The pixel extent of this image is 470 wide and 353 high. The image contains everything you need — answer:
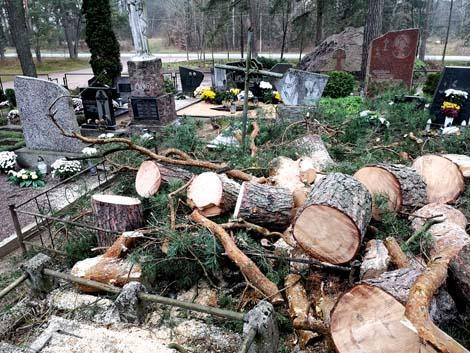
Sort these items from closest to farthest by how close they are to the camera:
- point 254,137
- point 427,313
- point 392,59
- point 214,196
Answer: point 427,313 < point 214,196 < point 254,137 < point 392,59

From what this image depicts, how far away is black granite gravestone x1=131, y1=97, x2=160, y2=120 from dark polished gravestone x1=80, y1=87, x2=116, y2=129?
70 centimetres

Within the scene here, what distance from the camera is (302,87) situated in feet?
30.5

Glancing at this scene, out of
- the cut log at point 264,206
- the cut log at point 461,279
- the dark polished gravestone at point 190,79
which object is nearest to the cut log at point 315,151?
the cut log at point 264,206

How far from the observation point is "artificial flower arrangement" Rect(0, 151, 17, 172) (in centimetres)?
771

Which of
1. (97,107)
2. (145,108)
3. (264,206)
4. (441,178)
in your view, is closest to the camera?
(264,206)

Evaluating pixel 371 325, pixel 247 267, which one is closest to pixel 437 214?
pixel 371 325

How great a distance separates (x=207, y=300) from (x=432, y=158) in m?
3.39

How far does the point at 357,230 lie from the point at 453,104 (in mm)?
5970

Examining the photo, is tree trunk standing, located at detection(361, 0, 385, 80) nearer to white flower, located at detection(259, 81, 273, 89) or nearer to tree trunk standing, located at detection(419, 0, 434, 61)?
white flower, located at detection(259, 81, 273, 89)

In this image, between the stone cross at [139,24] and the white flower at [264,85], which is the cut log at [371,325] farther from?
the white flower at [264,85]

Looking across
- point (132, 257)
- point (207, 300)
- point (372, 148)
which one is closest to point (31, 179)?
point (132, 257)

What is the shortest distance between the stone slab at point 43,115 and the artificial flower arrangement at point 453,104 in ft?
25.6

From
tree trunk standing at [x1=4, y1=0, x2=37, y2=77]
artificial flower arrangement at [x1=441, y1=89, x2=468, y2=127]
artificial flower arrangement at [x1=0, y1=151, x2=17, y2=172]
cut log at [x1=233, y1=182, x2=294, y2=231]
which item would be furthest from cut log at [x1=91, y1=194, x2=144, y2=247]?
tree trunk standing at [x1=4, y1=0, x2=37, y2=77]

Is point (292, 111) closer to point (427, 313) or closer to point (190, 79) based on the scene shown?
point (427, 313)
